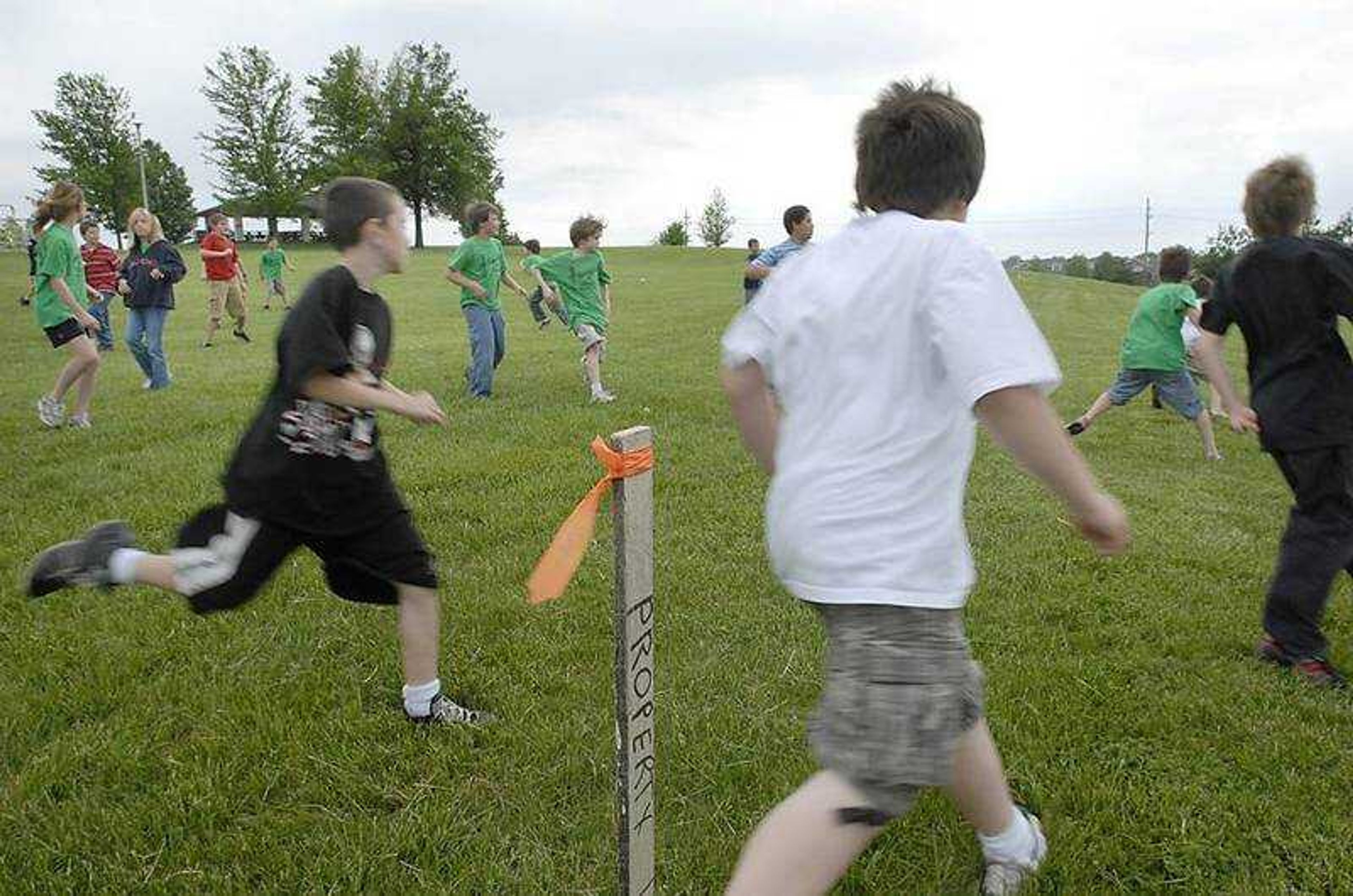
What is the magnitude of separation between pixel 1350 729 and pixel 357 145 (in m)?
76.7

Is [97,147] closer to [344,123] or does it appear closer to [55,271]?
[344,123]

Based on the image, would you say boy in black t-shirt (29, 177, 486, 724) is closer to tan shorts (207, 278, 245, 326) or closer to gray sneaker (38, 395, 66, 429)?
gray sneaker (38, 395, 66, 429)

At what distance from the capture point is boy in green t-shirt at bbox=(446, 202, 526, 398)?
905cm

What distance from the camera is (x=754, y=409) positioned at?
6.73 ft

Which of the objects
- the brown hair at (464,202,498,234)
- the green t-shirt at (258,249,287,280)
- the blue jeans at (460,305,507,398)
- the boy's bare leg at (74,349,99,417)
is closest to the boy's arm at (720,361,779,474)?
the brown hair at (464,202,498,234)

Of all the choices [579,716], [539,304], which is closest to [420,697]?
[579,716]

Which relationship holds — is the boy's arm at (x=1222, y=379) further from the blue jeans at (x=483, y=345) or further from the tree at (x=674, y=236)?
the tree at (x=674, y=236)

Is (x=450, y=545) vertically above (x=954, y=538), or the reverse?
(x=954, y=538)

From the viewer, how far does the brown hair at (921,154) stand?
1801 mm

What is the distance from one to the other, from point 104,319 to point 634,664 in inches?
587

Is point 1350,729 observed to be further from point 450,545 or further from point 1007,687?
point 450,545

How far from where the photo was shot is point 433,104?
240ft

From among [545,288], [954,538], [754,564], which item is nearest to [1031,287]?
[545,288]

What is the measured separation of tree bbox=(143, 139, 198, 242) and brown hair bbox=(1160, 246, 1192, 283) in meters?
77.6
